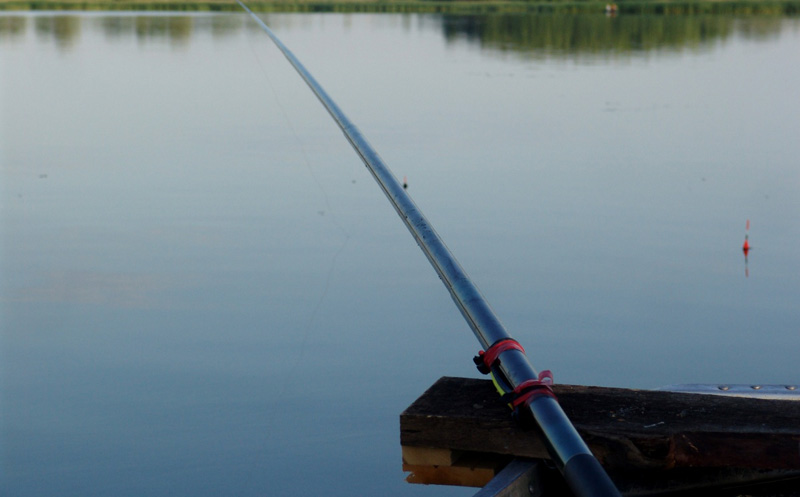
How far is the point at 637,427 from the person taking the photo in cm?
236

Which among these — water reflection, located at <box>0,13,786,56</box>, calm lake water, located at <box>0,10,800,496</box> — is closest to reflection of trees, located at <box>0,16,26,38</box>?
water reflection, located at <box>0,13,786,56</box>

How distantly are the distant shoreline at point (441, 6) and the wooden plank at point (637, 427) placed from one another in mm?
41384

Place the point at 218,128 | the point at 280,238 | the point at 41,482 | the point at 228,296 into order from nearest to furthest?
the point at 41,482 < the point at 228,296 < the point at 280,238 < the point at 218,128

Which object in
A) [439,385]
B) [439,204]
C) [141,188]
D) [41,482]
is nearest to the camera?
[439,385]

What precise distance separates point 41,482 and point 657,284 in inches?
152

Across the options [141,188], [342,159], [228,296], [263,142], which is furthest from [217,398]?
[263,142]

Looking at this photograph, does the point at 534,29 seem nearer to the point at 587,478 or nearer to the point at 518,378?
the point at 518,378

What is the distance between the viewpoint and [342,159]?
34.3ft

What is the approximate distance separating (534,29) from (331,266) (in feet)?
94.6

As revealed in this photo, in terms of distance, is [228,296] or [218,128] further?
[218,128]

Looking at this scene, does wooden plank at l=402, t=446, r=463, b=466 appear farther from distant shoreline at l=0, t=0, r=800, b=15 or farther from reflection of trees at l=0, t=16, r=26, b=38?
distant shoreline at l=0, t=0, r=800, b=15

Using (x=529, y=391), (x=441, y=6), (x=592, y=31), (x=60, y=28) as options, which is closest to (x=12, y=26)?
(x=60, y=28)

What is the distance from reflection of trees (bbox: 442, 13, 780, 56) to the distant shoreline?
375 cm

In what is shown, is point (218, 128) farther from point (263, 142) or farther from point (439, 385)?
point (439, 385)
